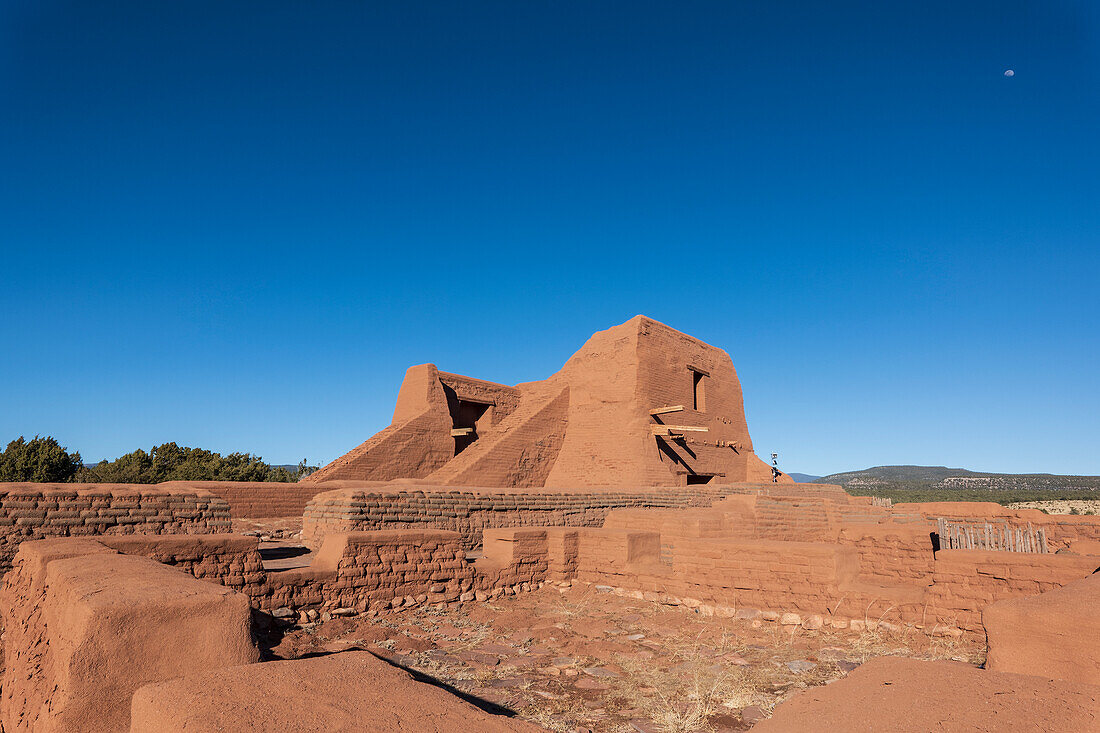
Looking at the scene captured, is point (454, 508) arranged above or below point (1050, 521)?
above

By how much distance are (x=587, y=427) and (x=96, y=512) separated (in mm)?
14375

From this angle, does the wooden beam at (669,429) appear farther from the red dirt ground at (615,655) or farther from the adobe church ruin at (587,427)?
the red dirt ground at (615,655)

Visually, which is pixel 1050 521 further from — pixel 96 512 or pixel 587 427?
pixel 96 512

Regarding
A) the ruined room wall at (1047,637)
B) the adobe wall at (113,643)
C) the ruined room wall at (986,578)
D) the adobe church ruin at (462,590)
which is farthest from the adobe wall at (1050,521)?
the adobe wall at (113,643)

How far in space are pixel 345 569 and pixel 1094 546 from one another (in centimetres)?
914

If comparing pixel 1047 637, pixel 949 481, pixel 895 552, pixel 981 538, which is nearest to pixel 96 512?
pixel 1047 637

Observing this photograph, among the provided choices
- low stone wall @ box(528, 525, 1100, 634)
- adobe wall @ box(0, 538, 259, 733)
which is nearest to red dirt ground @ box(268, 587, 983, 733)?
low stone wall @ box(528, 525, 1100, 634)

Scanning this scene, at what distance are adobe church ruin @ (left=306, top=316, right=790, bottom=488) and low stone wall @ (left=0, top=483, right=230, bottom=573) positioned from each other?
8449 mm

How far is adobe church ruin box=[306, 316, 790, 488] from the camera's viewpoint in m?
18.2

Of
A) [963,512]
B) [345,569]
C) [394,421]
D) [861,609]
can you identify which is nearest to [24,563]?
[345,569]

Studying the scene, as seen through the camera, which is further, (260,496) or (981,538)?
(260,496)

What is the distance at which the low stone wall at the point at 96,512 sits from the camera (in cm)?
716

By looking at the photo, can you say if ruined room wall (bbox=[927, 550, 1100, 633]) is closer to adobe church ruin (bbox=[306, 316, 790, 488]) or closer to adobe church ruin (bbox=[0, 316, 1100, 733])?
adobe church ruin (bbox=[0, 316, 1100, 733])

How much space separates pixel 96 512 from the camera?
757 cm
